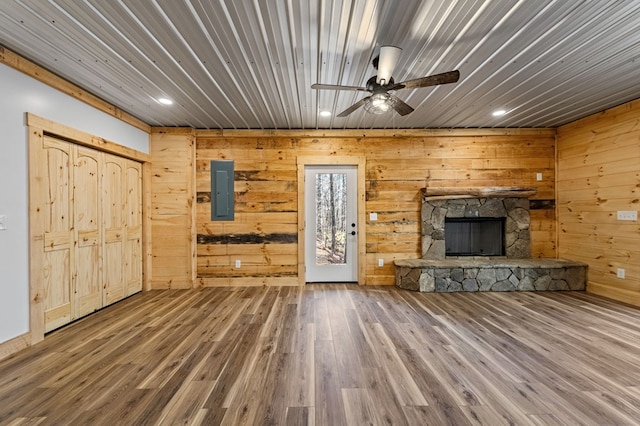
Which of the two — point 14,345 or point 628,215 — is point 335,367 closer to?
point 14,345

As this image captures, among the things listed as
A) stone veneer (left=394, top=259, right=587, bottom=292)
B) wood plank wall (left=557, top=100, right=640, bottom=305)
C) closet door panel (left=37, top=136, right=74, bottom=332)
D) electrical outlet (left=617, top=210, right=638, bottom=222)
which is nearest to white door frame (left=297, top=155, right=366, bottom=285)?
stone veneer (left=394, top=259, right=587, bottom=292)

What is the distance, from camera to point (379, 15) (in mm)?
2000

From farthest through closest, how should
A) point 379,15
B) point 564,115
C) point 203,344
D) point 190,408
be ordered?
1. point 564,115
2. point 203,344
3. point 379,15
4. point 190,408

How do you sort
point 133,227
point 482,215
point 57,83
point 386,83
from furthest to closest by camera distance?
point 482,215 → point 133,227 → point 57,83 → point 386,83

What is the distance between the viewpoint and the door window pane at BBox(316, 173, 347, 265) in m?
4.93

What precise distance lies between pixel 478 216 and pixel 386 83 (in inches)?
132

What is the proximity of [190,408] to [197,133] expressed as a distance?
4166 mm

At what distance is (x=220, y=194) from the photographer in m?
4.80

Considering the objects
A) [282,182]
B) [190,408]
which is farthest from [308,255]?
[190,408]

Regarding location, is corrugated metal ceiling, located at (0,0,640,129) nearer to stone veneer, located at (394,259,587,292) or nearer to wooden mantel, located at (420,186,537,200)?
wooden mantel, located at (420,186,537,200)

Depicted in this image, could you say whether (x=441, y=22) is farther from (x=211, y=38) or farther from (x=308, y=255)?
(x=308, y=255)

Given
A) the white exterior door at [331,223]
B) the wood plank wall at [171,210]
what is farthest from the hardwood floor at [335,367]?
the white exterior door at [331,223]

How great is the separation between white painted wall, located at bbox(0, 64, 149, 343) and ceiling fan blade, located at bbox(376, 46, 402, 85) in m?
3.26

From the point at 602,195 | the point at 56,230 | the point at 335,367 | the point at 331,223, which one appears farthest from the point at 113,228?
the point at 602,195
